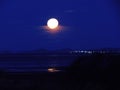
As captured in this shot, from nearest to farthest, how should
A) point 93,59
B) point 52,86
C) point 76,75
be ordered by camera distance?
point 52,86, point 76,75, point 93,59

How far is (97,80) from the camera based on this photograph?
31312 millimetres

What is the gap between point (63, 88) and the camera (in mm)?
29188

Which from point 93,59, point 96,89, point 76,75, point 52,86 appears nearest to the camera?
point 96,89

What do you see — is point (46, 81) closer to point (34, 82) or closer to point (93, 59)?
point (34, 82)

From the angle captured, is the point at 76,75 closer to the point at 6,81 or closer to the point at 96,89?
the point at 6,81

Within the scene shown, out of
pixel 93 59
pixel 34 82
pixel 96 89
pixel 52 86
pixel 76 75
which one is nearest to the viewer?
pixel 96 89

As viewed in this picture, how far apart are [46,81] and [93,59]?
22.8 ft

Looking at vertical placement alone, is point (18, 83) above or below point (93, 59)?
below

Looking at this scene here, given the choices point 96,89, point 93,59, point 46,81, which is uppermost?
point 93,59

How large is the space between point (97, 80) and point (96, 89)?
11.0 feet

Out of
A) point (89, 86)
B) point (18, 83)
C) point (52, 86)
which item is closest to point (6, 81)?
point (18, 83)

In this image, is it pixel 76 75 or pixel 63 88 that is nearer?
pixel 63 88

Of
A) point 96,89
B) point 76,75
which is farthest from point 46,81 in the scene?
point 96,89

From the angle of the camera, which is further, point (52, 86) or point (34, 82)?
point (34, 82)
